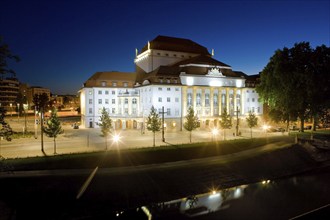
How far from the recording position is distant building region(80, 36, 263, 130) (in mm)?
68188

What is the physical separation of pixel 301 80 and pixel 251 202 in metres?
35.4

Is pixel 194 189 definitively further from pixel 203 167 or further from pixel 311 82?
pixel 311 82

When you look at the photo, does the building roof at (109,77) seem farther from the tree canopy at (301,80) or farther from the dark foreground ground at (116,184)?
the dark foreground ground at (116,184)

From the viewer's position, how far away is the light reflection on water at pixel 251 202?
21.3m

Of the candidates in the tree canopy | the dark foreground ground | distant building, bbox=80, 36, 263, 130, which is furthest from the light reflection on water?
distant building, bbox=80, 36, 263, 130

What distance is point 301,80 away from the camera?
51.2m

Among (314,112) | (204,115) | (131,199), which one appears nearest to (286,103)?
(314,112)

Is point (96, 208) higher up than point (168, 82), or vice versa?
point (168, 82)

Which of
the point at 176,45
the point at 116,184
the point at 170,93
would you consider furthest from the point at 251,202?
the point at 176,45

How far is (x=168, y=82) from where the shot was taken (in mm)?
67938

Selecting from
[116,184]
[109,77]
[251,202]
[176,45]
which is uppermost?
[176,45]

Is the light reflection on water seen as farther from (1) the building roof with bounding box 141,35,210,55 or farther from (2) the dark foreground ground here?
(1) the building roof with bounding box 141,35,210,55

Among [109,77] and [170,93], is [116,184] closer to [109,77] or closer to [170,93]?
[170,93]

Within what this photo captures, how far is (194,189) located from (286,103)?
35.4 metres
